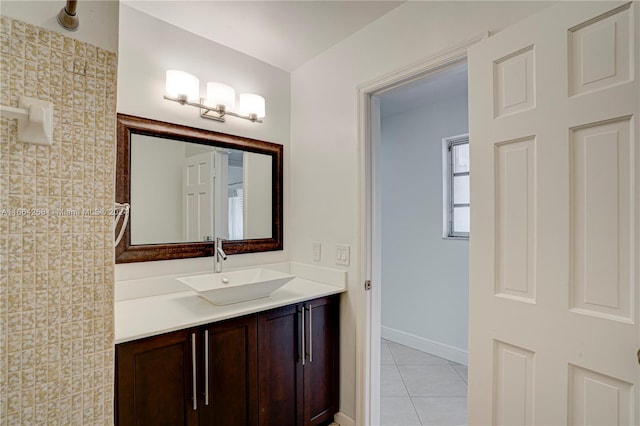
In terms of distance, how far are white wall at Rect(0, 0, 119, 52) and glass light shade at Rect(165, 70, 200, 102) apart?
2.76 feet

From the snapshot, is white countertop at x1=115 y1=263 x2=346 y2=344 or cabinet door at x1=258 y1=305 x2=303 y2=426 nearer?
white countertop at x1=115 y1=263 x2=346 y2=344

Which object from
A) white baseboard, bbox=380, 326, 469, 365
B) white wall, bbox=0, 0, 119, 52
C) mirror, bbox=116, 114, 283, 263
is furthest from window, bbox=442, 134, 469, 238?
white wall, bbox=0, 0, 119, 52

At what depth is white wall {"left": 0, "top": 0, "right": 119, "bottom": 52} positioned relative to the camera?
2.75 feet

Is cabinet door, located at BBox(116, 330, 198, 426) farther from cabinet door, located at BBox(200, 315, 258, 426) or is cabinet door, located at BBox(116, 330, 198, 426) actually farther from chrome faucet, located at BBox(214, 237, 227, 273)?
chrome faucet, located at BBox(214, 237, 227, 273)

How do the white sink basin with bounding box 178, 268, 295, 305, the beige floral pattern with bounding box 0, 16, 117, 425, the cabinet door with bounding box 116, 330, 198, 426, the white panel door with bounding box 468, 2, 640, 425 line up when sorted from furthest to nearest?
1. the white sink basin with bounding box 178, 268, 295, 305
2. the cabinet door with bounding box 116, 330, 198, 426
3. the white panel door with bounding box 468, 2, 640, 425
4. the beige floral pattern with bounding box 0, 16, 117, 425

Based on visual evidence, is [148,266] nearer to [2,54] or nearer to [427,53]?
[2,54]

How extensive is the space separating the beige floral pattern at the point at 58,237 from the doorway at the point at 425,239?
6.75 ft

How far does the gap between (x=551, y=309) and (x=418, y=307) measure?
7.19ft

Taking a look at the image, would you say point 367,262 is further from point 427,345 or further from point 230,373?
point 427,345

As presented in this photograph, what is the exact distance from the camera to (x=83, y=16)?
3.06 feet

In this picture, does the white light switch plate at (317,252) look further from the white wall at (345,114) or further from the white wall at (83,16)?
the white wall at (83,16)

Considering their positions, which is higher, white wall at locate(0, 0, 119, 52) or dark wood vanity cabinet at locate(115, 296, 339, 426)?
white wall at locate(0, 0, 119, 52)

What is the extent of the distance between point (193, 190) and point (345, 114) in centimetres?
106

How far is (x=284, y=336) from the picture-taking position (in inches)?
68.0
